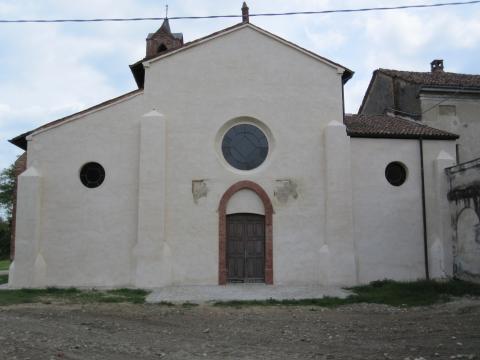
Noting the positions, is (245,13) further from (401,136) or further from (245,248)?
(245,248)

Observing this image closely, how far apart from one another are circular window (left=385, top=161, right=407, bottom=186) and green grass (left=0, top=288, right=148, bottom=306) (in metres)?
9.12

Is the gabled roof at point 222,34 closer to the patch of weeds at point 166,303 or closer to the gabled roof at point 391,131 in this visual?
the gabled roof at point 391,131

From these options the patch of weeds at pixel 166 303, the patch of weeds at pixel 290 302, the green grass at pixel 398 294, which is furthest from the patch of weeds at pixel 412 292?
the patch of weeds at pixel 166 303

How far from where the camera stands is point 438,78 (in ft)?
72.3

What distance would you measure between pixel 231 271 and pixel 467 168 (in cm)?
829

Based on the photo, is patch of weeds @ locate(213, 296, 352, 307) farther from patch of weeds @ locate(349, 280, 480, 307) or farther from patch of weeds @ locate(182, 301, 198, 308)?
patch of weeds @ locate(349, 280, 480, 307)

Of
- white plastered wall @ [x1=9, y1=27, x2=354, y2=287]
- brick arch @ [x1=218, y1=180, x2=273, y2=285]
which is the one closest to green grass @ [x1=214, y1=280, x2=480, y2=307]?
white plastered wall @ [x1=9, y1=27, x2=354, y2=287]

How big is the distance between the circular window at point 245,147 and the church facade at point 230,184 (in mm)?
37

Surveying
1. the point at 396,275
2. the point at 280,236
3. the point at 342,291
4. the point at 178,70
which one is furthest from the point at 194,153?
the point at 396,275

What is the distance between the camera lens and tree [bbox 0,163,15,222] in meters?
42.3

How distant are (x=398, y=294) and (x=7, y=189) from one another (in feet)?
126

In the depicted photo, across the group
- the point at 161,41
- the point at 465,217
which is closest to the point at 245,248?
the point at 465,217

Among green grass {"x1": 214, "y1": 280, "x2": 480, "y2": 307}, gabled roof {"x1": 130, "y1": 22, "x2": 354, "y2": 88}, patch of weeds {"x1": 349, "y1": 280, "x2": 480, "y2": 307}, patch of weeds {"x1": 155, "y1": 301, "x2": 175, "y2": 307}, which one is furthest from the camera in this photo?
gabled roof {"x1": 130, "y1": 22, "x2": 354, "y2": 88}

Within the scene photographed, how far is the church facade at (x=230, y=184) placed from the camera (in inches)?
599
